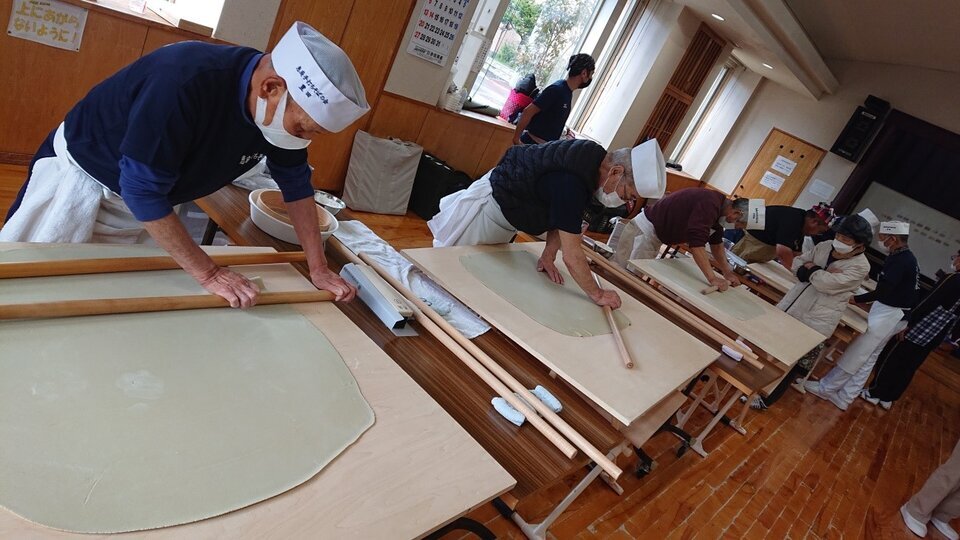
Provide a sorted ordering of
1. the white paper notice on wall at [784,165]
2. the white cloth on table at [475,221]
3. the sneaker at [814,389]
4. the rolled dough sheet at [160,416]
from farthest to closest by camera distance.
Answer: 1. the white paper notice on wall at [784,165]
2. the sneaker at [814,389]
3. the white cloth on table at [475,221]
4. the rolled dough sheet at [160,416]

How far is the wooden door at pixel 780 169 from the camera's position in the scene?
9.05 meters

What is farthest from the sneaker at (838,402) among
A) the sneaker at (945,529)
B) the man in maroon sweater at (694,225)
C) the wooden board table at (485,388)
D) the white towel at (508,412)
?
the white towel at (508,412)

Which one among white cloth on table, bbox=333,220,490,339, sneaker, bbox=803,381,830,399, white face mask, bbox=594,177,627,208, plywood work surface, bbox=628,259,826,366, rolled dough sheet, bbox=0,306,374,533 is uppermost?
white face mask, bbox=594,177,627,208

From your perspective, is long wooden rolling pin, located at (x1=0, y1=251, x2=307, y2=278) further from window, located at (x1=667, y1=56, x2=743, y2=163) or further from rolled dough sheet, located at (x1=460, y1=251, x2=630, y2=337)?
window, located at (x1=667, y1=56, x2=743, y2=163)

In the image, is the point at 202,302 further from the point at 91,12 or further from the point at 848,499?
the point at 848,499

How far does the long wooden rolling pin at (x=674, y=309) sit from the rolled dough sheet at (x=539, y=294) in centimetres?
60

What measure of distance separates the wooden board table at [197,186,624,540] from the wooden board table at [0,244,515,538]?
0.14 meters

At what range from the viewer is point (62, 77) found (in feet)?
9.73

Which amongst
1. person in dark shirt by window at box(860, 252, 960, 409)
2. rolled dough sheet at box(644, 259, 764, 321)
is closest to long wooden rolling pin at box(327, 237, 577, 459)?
rolled dough sheet at box(644, 259, 764, 321)

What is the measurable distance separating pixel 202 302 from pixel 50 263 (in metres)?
0.29

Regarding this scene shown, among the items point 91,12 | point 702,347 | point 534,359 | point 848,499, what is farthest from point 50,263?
point 848,499

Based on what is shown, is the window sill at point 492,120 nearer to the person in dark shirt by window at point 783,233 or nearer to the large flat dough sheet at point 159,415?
the person in dark shirt by window at point 783,233

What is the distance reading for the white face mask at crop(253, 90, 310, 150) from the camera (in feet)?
4.06

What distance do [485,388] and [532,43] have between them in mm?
5459
